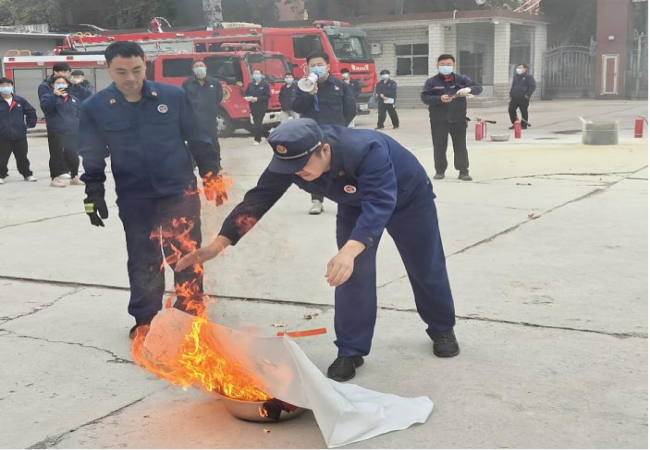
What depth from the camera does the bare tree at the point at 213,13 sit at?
3.04m

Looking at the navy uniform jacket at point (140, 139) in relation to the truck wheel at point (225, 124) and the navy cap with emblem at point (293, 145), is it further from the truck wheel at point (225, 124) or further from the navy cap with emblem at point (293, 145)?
the truck wheel at point (225, 124)

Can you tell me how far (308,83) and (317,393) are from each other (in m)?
4.57

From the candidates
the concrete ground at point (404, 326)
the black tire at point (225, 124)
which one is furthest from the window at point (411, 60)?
the concrete ground at point (404, 326)

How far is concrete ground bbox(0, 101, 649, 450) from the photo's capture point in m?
2.79

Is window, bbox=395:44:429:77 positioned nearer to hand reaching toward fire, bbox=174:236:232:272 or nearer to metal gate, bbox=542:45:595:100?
metal gate, bbox=542:45:595:100

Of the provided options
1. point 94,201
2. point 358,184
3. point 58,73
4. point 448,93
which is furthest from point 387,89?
point 358,184

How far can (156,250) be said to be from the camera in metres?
3.86

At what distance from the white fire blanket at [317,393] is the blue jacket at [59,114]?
7.37m

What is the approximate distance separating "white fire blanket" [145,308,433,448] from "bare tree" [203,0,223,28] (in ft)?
3.96

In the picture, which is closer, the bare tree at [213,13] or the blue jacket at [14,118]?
the bare tree at [213,13]

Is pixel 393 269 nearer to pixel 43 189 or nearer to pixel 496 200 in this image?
pixel 496 200

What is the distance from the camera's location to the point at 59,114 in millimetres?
9633

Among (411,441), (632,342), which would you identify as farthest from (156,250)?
(632,342)

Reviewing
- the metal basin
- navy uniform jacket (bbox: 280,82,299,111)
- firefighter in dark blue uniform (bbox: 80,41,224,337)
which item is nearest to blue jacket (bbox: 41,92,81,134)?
navy uniform jacket (bbox: 280,82,299,111)
